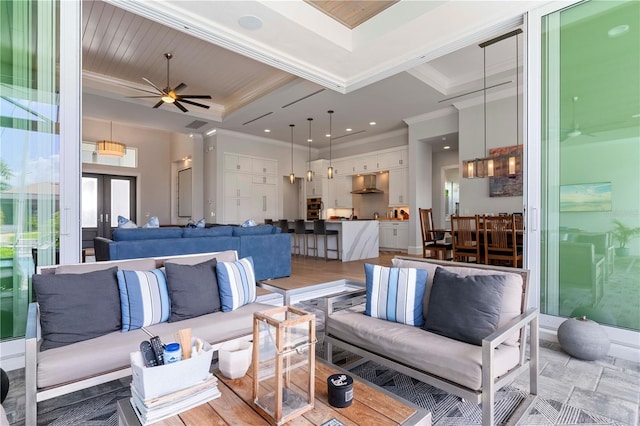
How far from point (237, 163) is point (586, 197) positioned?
7.84 metres

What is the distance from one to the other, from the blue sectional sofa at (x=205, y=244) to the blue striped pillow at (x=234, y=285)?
6.03 feet

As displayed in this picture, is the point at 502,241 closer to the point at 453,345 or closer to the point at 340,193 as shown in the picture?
the point at 453,345

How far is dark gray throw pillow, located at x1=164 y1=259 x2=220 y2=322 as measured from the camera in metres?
2.26

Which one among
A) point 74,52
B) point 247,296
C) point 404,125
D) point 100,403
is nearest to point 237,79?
point 74,52

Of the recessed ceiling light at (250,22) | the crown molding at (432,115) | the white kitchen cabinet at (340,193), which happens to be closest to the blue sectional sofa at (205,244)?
the recessed ceiling light at (250,22)

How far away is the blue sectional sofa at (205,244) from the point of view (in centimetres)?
372

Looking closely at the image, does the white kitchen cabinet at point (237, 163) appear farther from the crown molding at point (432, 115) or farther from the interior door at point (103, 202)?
the crown molding at point (432, 115)

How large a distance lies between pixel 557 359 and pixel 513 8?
3331 mm

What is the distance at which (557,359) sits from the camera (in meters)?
2.57

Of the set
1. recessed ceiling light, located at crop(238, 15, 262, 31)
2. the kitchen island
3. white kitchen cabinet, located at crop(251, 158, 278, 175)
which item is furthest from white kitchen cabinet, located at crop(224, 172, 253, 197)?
recessed ceiling light, located at crop(238, 15, 262, 31)

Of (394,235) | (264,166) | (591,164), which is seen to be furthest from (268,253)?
(264,166)

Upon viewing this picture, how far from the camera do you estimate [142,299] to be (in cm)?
214

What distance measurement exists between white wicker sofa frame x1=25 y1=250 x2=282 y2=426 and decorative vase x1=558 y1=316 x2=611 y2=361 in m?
2.53

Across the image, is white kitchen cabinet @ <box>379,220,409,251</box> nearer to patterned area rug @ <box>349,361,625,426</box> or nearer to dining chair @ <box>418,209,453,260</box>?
dining chair @ <box>418,209,453,260</box>
